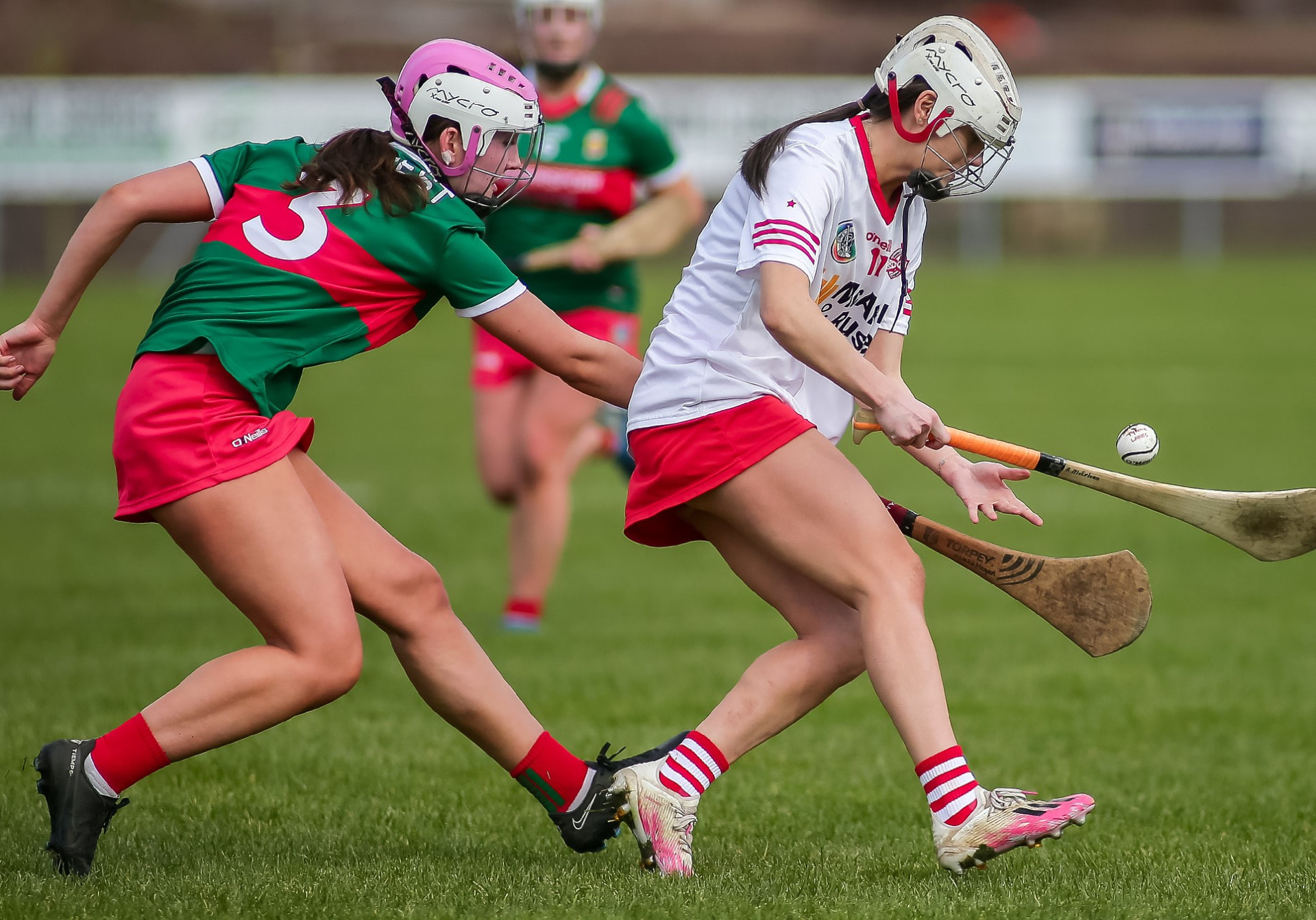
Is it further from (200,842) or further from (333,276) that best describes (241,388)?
(200,842)

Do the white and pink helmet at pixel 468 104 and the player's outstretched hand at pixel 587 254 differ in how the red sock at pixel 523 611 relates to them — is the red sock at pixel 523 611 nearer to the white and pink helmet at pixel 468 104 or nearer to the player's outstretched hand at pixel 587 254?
the player's outstretched hand at pixel 587 254

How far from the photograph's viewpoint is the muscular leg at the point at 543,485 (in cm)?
700

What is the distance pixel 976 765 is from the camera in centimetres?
506

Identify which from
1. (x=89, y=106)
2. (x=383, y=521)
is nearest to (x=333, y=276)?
(x=383, y=521)

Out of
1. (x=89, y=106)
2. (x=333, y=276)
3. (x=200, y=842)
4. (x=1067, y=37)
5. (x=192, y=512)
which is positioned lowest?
(x=1067, y=37)

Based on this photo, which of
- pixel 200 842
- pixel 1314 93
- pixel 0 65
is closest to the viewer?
pixel 200 842

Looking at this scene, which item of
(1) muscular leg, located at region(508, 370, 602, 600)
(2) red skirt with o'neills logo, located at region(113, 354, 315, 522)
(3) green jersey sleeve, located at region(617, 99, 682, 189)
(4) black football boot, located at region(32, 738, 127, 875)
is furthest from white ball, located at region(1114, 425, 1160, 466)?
(3) green jersey sleeve, located at region(617, 99, 682, 189)

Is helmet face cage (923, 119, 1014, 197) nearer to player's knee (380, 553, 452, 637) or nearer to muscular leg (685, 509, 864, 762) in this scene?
muscular leg (685, 509, 864, 762)

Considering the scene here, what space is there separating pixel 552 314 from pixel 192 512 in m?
0.91

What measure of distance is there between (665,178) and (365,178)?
3.75m

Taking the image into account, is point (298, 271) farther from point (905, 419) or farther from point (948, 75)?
point (948, 75)

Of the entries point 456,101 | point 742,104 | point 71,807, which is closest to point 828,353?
point 456,101

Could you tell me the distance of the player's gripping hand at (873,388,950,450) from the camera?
3406 millimetres

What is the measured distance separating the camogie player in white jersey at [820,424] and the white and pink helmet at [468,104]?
0.48 metres
